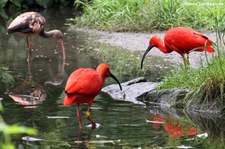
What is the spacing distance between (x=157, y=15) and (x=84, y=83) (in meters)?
7.54


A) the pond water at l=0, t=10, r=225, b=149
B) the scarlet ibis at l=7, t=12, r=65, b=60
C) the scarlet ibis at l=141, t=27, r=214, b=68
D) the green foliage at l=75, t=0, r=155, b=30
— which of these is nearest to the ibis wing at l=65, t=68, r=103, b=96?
the pond water at l=0, t=10, r=225, b=149

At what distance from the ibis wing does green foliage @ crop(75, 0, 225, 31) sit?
6.89 m

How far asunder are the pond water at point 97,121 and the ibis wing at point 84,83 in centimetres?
37

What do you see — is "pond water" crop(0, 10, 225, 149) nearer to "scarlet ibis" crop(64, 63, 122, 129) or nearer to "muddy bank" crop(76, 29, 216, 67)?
"scarlet ibis" crop(64, 63, 122, 129)

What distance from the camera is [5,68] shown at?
33.5 feet

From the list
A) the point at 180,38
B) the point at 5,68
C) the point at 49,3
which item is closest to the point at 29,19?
the point at 5,68

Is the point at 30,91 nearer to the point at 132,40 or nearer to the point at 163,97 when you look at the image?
the point at 163,97

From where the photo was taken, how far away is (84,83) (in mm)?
6059

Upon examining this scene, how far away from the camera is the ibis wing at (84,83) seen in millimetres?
5973

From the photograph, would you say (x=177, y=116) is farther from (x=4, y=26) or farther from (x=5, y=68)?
(x=4, y=26)

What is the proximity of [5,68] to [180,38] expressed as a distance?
3.25 m

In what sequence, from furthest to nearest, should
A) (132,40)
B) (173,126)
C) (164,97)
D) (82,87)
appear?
1. (132,40)
2. (164,97)
3. (173,126)
4. (82,87)

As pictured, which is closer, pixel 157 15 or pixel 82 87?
pixel 82 87

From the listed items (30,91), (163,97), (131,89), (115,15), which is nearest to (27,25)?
(115,15)
